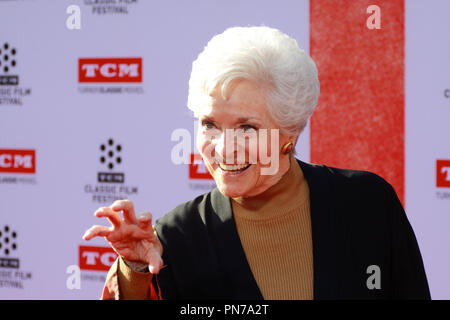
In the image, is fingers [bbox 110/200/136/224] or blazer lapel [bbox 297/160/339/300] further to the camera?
blazer lapel [bbox 297/160/339/300]

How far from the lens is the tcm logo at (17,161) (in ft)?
9.12

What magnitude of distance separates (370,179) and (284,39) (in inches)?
15.3

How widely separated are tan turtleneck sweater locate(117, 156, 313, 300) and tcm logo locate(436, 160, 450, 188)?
0.95 meters

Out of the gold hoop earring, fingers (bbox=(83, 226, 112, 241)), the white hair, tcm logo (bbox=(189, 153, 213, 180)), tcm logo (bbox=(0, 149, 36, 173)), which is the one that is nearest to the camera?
fingers (bbox=(83, 226, 112, 241))

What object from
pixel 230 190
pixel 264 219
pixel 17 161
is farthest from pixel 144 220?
pixel 17 161

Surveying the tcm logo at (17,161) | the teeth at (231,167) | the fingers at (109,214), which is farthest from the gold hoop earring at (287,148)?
the tcm logo at (17,161)

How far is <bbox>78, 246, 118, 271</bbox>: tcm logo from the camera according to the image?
262 centimetres

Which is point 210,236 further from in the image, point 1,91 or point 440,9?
point 1,91

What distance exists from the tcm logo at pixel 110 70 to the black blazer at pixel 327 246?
51.3 inches

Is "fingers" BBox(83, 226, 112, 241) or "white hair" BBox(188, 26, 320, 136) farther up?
"white hair" BBox(188, 26, 320, 136)

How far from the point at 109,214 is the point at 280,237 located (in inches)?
16.2

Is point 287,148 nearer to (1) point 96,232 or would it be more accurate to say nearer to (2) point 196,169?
(1) point 96,232

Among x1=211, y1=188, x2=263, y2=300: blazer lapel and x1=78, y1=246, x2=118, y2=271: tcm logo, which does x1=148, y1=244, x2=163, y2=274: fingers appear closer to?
x1=211, y1=188, x2=263, y2=300: blazer lapel

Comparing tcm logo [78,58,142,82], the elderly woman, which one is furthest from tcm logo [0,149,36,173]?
the elderly woman
